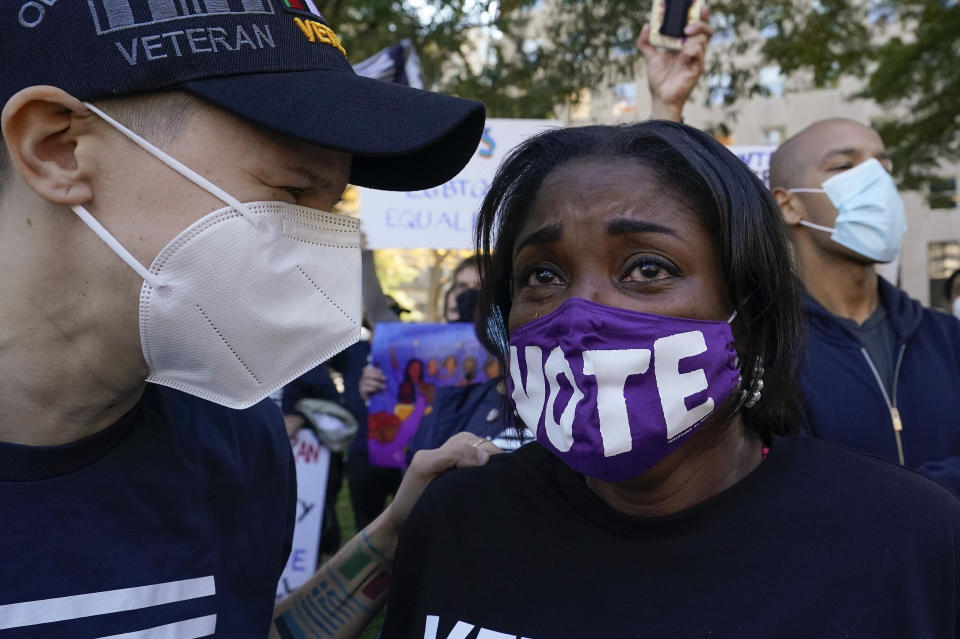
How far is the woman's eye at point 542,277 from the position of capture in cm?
183

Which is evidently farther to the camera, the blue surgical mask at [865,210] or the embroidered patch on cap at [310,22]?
the blue surgical mask at [865,210]

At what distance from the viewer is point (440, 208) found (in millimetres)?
6297

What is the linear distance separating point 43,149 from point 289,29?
19.4 inches

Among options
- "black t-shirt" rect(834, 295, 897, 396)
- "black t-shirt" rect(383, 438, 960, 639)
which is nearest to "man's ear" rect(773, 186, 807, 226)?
"black t-shirt" rect(834, 295, 897, 396)

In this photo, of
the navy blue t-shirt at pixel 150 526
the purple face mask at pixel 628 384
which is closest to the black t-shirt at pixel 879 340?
the purple face mask at pixel 628 384

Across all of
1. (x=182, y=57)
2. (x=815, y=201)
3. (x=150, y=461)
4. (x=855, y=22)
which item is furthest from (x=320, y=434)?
(x=855, y=22)

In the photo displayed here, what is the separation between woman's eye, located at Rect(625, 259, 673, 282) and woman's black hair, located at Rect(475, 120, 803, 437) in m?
0.13

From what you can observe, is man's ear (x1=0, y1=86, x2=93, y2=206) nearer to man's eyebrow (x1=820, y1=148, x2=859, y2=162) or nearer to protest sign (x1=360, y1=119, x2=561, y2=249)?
man's eyebrow (x1=820, y1=148, x2=859, y2=162)

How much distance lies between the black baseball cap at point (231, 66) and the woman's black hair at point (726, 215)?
26 cm

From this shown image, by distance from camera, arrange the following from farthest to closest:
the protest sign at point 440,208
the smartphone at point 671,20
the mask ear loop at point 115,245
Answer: the protest sign at point 440,208, the smartphone at point 671,20, the mask ear loop at point 115,245

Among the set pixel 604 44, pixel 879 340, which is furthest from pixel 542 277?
pixel 604 44

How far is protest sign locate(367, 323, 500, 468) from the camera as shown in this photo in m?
4.65

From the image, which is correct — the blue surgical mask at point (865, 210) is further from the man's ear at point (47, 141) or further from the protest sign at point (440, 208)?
the man's ear at point (47, 141)

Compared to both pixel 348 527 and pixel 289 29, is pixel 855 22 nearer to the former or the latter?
pixel 348 527
